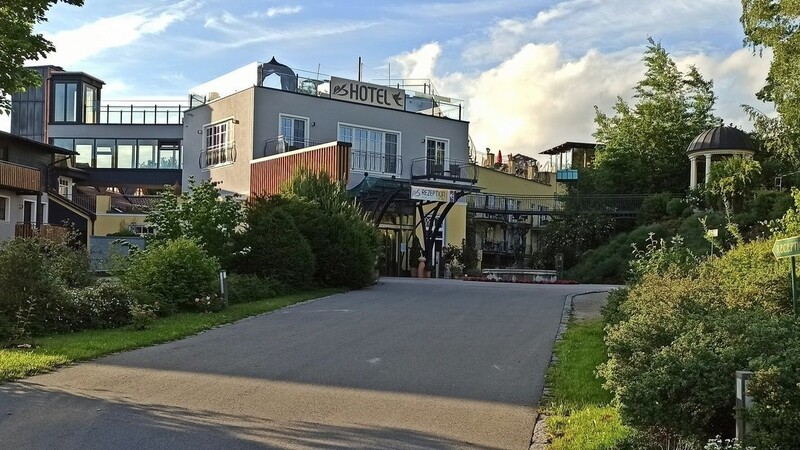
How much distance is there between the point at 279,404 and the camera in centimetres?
761

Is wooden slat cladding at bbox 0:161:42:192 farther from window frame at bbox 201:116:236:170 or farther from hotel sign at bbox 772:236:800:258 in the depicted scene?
hotel sign at bbox 772:236:800:258

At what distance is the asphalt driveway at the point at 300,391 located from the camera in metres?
6.46

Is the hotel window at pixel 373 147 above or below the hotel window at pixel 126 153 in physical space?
below

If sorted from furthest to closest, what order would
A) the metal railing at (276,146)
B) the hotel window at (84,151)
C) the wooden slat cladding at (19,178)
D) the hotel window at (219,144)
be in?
1. the hotel window at (84,151)
2. the hotel window at (219,144)
3. the metal railing at (276,146)
4. the wooden slat cladding at (19,178)

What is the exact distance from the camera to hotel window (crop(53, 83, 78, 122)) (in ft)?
177

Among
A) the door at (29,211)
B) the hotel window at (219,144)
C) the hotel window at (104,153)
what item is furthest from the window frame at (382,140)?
the hotel window at (104,153)

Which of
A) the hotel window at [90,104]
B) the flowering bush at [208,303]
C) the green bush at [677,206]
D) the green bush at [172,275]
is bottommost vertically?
the flowering bush at [208,303]

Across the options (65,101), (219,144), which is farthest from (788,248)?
(65,101)

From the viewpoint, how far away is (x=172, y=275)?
15.7 meters

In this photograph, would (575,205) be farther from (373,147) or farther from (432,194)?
(432,194)

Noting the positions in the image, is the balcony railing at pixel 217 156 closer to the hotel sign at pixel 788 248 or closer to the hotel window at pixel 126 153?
the hotel window at pixel 126 153

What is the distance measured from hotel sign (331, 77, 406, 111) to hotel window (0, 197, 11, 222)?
1480 centimetres

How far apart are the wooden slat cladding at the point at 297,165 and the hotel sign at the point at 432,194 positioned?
497 centimetres

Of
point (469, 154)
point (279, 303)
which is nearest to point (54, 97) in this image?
point (469, 154)
